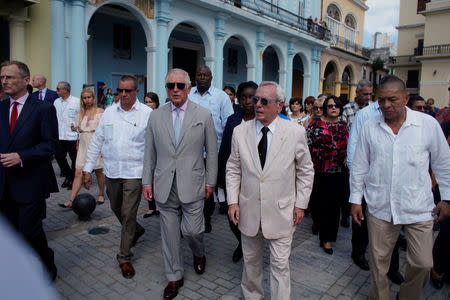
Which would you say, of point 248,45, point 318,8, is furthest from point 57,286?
point 318,8

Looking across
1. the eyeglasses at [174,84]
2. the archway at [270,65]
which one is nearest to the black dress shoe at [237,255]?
the eyeglasses at [174,84]

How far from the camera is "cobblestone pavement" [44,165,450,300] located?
341 centimetres

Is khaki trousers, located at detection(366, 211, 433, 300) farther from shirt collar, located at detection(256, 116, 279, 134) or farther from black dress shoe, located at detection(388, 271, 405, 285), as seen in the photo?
shirt collar, located at detection(256, 116, 279, 134)

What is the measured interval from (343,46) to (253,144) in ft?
87.0

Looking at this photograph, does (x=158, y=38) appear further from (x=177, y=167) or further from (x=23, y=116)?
(x=177, y=167)

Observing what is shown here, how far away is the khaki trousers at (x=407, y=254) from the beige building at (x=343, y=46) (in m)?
21.8

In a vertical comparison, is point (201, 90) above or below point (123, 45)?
below

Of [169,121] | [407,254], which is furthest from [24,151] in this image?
[407,254]

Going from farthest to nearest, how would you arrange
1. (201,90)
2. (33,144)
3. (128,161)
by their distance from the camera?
(201,90) → (128,161) → (33,144)

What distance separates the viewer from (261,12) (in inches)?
645

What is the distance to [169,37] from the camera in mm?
16484

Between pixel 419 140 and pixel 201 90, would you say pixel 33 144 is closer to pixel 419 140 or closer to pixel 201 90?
pixel 201 90

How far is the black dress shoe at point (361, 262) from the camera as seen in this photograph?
4.02 m

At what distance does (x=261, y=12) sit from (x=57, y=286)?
15521 mm
